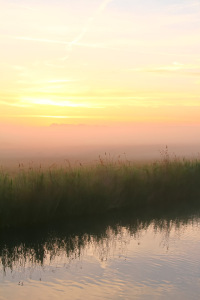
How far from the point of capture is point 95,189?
43.0ft

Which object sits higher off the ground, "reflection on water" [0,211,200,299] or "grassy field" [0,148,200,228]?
"grassy field" [0,148,200,228]

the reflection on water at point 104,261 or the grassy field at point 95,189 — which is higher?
the grassy field at point 95,189

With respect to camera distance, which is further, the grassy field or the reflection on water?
the grassy field

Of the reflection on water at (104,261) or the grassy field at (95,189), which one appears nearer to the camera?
the reflection on water at (104,261)

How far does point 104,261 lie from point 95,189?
4.63 metres

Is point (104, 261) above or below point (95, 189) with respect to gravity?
below

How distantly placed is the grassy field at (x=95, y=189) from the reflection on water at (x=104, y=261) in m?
0.67

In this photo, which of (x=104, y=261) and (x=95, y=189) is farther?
(x=95, y=189)

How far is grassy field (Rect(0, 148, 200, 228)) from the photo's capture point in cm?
1146

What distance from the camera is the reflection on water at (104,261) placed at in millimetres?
6996

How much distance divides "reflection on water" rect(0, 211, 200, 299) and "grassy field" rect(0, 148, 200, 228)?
67cm

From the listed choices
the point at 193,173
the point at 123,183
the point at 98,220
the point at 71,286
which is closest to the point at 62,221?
the point at 98,220

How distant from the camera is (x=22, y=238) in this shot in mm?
10320

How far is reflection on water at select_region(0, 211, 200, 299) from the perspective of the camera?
7.00m
